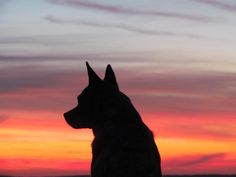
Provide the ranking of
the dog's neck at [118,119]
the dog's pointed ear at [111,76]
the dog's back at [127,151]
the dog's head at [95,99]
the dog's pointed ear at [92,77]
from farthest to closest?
the dog's pointed ear at [111,76]
the dog's head at [95,99]
the dog's pointed ear at [92,77]
the dog's neck at [118,119]
the dog's back at [127,151]

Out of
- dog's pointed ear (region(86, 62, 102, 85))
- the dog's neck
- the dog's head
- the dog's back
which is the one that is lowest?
the dog's back

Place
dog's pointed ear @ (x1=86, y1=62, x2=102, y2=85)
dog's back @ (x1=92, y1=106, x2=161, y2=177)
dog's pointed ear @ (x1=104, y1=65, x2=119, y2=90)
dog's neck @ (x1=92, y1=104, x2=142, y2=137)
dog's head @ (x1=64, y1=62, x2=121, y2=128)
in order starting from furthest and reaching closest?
dog's pointed ear @ (x1=104, y1=65, x2=119, y2=90) → dog's head @ (x1=64, y1=62, x2=121, y2=128) → dog's pointed ear @ (x1=86, y1=62, x2=102, y2=85) → dog's neck @ (x1=92, y1=104, x2=142, y2=137) → dog's back @ (x1=92, y1=106, x2=161, y2=177)

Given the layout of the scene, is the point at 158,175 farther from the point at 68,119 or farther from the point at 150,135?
the point at 68,119

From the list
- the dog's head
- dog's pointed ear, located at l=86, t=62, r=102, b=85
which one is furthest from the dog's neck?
dog's pointed ear, located at l=86, t=62, r=102, b=85

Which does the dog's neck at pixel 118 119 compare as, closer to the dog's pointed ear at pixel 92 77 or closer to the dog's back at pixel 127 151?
the dog's back at pixel 127 151

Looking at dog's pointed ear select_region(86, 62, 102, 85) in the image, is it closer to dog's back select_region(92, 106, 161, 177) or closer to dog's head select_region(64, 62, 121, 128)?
dog's head select_region(64, 62, 121, 128)

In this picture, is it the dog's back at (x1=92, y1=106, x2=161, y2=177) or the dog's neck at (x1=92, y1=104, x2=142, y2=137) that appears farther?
the dog's neck at (x1=92, y1=104, x2=142, y2=137)

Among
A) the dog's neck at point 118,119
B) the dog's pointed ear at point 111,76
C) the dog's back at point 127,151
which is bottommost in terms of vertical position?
the dog's back at point 127,151

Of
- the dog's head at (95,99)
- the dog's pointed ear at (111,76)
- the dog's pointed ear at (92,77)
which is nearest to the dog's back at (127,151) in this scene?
the dog's head at (95,99)

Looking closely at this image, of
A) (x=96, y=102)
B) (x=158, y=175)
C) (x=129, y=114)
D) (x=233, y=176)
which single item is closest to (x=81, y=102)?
(x=96, y=102)

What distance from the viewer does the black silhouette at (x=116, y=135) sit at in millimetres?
11289

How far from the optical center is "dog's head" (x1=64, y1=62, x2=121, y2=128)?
12.4 meters

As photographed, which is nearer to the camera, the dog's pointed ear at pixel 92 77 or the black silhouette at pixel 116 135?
the black silhouette at pixel 116 135

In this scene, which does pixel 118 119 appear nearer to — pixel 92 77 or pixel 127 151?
pixel 127 151
